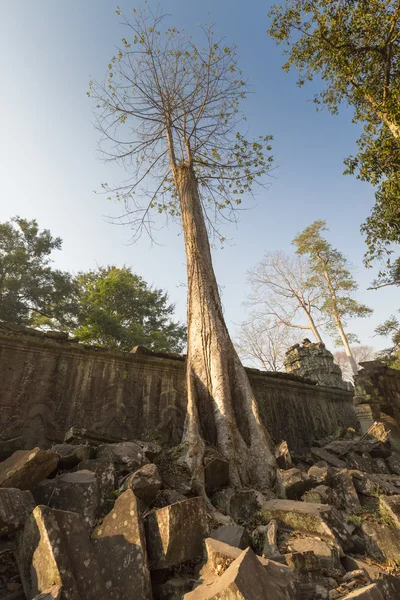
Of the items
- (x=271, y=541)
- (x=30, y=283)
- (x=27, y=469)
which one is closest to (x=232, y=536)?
(x=271, y=541)

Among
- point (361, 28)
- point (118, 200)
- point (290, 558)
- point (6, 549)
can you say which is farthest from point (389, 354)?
point (6, 549)

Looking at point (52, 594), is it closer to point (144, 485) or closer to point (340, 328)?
point (144, 485)

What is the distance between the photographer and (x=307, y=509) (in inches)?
107

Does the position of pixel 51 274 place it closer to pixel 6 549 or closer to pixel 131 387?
pixel 131 387

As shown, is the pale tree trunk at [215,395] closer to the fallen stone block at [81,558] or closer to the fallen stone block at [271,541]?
the fallen stone block at [271,541]

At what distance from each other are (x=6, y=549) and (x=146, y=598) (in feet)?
3.46

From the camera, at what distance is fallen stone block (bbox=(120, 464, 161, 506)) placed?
100 inches

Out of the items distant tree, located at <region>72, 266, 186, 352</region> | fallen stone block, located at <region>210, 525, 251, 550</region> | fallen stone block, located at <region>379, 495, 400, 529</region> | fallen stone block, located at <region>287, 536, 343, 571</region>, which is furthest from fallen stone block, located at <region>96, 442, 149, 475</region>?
distant tree, located at <region>72, 266, 186, 352</region>

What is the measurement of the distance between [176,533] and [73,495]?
0.84 metres

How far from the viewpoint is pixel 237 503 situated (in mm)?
3074

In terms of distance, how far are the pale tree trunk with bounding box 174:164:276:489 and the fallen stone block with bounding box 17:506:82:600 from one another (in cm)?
184

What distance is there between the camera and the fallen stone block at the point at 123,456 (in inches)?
118

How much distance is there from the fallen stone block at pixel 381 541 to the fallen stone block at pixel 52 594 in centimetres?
245

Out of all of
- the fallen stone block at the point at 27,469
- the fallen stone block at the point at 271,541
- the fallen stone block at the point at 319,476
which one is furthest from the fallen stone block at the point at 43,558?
the fallen stone block at the point at 319,476
